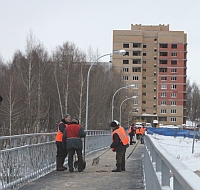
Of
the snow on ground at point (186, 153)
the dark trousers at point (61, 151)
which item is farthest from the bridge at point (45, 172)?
the snow on ground at point (186, 153)

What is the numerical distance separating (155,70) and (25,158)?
322 feet

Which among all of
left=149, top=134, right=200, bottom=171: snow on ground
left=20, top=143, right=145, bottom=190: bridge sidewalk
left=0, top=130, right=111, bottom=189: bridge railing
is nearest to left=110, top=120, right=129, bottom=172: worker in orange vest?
left=20, top=143, right=145, bottom=190: bridge sidewalk

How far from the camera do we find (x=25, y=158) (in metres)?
10.9

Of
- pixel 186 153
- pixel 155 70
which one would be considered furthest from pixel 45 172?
pixel 155 70

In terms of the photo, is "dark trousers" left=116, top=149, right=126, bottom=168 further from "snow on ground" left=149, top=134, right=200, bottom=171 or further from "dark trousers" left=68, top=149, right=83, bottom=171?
"snow on ground" left=149, top=134, right=200, bottom=171

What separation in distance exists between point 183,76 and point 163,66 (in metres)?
5.22

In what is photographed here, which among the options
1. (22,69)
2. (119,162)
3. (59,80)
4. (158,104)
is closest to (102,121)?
(59,80)

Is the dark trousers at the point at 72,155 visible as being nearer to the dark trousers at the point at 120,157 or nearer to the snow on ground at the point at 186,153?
the dark trousers at the point at 120,157

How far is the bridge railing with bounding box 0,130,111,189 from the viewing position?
30.3 feet

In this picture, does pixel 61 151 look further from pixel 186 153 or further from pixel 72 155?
pixel 186 153

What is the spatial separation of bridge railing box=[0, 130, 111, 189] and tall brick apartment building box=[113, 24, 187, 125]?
91.4 meters

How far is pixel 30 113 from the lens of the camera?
48.5 m

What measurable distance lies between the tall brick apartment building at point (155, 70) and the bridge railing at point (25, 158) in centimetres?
9140

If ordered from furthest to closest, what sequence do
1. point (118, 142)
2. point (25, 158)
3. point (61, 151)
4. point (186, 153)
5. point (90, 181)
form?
point (186, 153)
point (61, 151)
point (118, 142)
point (90, 181)
point (25, 158)
